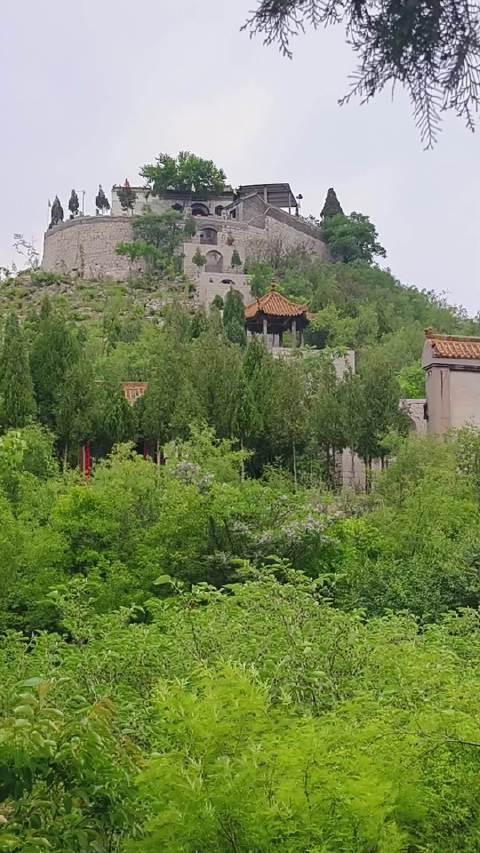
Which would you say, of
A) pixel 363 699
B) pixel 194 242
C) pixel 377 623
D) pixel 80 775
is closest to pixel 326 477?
pixel 377 623

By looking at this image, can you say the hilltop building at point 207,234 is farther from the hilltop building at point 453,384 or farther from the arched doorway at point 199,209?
the hilltop building at point 453,384

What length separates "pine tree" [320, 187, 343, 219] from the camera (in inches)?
2135

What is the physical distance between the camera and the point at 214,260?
47750 mm

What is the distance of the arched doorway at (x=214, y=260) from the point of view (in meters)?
46.5

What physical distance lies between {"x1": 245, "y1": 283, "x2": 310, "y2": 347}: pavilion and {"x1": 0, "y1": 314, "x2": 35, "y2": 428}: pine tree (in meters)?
12.3

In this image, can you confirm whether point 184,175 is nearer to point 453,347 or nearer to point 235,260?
point 235,260

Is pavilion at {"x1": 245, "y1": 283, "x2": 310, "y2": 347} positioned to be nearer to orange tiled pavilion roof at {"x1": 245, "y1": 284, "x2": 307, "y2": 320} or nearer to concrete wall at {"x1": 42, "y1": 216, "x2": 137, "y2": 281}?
orange tiled pavilion roof at {"x1": 245, "y1": 284, "x2": 307, "y2": 320}

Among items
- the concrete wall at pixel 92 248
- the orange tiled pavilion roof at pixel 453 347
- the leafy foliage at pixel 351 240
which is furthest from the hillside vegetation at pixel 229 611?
the leafy foliage at pixel 351 240

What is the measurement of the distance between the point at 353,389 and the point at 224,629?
13695 mm

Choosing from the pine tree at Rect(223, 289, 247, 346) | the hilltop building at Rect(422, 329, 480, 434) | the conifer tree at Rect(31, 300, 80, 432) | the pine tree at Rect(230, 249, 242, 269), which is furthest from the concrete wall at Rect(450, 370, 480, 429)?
the pine tree at Rect(230, 249, 242, 269)

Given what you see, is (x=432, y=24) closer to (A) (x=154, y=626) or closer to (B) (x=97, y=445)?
(A) (x=154, y=626)

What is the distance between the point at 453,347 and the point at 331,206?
37019 mm

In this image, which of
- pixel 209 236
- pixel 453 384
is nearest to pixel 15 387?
pixel 453 384

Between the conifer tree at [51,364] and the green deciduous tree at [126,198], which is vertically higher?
the green deciduous tree at [126,198]
